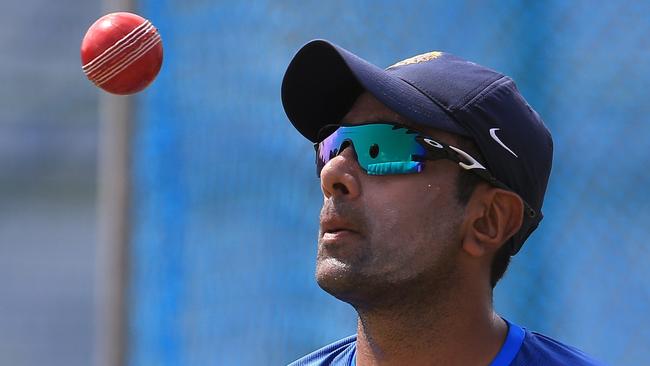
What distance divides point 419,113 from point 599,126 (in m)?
1.37

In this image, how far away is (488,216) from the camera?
103 inches

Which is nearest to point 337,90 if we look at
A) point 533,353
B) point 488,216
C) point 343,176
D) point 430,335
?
point 343,176

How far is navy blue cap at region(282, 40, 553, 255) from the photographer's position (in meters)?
2.50

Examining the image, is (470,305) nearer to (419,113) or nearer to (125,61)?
(419,113)

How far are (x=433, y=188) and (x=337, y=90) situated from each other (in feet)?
1.21

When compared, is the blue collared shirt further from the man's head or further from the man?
→ the man's head

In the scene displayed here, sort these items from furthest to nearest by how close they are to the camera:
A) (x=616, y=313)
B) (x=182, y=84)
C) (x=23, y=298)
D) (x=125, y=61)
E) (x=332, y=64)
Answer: (x=23, y=298) → (x=182, y=84) → (x=616, y=313) → (x=125, y=61) → (x=332, y=64)

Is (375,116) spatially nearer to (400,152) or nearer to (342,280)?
(400,152)

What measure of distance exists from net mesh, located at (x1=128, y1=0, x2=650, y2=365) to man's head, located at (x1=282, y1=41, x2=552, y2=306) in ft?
3.59

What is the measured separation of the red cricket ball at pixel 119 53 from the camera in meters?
3.25

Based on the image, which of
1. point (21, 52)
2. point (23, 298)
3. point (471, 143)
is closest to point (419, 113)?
point (471, 143)

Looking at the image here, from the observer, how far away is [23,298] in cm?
973

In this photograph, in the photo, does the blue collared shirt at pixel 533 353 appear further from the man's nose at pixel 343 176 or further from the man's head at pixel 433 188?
the man's nose at pixel 343 176

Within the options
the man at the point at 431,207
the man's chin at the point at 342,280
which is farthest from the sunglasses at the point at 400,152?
the man's chin at the point at 342,280
